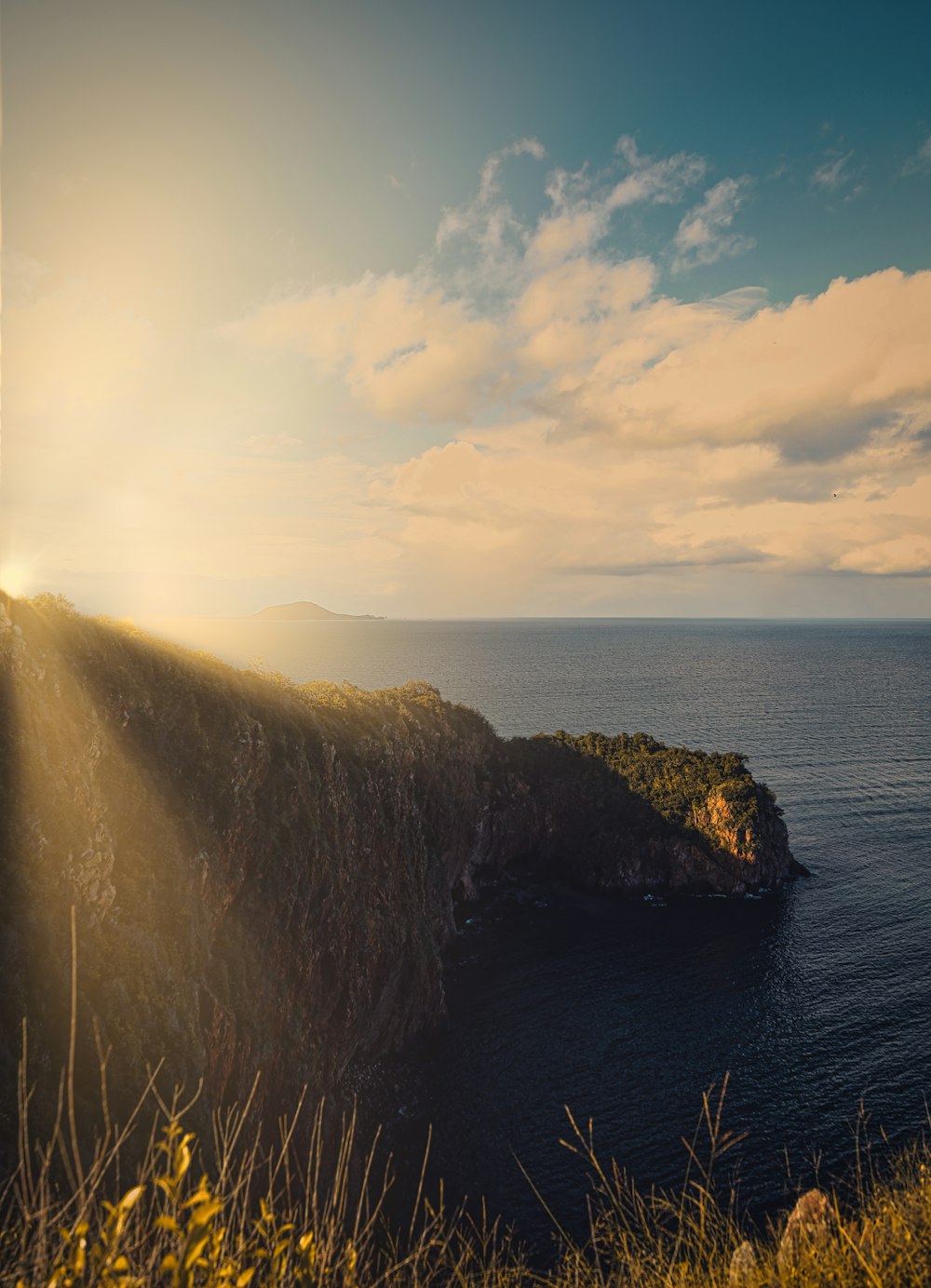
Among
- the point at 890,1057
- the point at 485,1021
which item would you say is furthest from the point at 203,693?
the point at 890,1057

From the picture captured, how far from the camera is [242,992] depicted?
2903cm

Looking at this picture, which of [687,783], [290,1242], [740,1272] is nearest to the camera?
[290,1242]

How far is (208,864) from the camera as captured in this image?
28.8m

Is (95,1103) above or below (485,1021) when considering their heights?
above

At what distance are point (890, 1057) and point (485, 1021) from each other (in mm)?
25049

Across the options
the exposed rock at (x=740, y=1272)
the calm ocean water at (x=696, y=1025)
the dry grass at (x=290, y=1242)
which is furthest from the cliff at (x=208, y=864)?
the exposed rock at (x=740, y=1272)

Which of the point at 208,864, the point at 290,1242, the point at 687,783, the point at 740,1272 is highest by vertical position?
the point at 290,1242

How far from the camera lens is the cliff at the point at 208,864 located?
2209 centimetres

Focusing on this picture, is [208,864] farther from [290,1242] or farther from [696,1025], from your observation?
[696,1025]

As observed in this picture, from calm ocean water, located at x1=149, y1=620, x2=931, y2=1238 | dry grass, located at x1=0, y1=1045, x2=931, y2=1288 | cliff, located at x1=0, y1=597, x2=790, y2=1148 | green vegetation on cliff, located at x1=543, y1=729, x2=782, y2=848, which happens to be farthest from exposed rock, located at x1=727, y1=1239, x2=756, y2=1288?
green vegetation on cliff, located at x1=543, y1=729, x2=782, y2=848

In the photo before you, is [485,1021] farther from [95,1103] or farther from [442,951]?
[95,1103]

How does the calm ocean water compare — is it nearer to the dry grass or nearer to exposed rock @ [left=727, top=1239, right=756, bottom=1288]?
the dry grass

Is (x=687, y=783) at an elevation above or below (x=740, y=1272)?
below

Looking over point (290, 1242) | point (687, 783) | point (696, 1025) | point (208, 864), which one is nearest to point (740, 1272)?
point (290, 1242)
